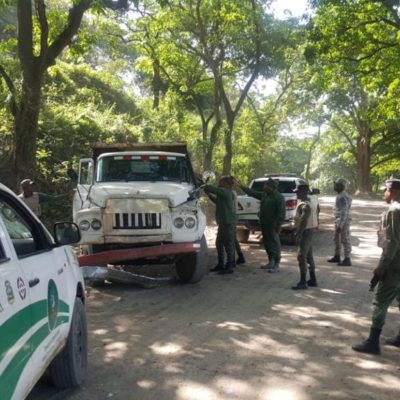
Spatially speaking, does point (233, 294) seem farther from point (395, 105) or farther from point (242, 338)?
point (395, 105)

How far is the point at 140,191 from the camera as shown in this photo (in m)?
7.84

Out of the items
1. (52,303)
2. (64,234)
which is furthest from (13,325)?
(64,234)

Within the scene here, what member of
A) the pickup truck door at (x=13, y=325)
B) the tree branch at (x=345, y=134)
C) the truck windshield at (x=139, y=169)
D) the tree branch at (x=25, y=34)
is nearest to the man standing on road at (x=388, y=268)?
the pickup truck door at (x=13, y=325)

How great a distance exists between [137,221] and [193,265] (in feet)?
3.99

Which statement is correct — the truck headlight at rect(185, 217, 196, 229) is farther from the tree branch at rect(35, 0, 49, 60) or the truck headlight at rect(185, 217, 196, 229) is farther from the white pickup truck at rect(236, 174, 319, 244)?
the tree branch at rect(35, 0, 49, 60)

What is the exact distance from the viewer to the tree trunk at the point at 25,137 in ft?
38.4

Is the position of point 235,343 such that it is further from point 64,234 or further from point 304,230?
point 304,230

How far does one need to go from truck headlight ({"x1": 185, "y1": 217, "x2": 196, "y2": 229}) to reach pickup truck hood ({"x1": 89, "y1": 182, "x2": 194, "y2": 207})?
30 cm

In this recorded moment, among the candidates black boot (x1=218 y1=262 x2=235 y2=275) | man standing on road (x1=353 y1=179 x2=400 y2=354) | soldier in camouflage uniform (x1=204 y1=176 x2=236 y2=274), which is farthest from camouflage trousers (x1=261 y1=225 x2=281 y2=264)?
man standing on road (x1=353 y1=179 x2=400 y2=354)

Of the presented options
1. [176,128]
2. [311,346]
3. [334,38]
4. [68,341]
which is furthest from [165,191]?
[176,128]

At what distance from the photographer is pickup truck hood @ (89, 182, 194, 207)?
771cm

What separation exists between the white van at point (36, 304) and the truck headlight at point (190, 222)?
3259mm

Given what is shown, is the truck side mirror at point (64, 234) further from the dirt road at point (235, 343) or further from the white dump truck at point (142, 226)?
the white dump truck at point (142, 226)

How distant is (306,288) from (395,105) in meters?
20.0
